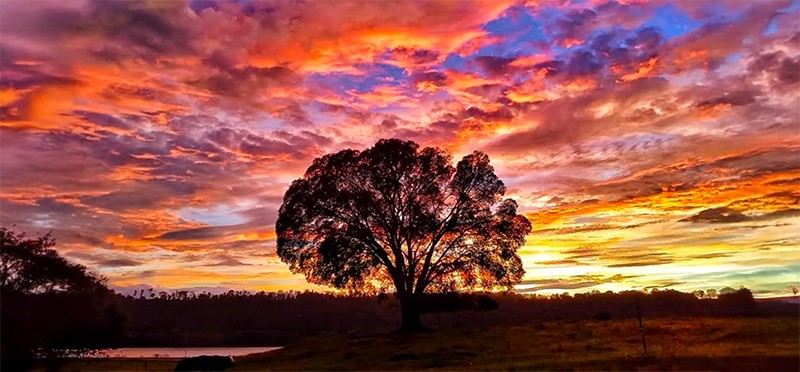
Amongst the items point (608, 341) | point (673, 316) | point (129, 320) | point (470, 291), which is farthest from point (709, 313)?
point (129, 320)

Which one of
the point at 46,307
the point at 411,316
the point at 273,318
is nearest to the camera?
the point at 46,307

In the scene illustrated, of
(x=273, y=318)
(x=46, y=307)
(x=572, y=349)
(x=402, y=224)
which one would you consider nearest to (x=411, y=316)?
(x=402, y=224)

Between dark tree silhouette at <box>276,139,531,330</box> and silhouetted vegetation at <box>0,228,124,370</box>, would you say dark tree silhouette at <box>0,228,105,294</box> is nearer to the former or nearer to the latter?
silhouetted vegetation at <box>0,228,124,370</box>

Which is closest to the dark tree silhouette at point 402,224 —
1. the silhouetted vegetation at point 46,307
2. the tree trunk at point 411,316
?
the tree trunk at point 411,316

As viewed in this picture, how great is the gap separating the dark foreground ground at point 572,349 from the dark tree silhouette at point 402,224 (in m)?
5.98

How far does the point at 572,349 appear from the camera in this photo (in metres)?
36.9

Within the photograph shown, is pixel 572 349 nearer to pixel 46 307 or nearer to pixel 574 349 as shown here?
pixel 574 349

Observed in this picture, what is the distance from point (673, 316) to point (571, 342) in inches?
504

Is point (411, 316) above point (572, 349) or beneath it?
above

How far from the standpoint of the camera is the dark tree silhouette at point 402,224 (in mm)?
56750

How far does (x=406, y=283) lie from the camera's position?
57.5m

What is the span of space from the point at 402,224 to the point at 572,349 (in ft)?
76.4

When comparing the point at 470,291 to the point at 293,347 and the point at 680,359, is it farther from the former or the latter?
the point at 680,359

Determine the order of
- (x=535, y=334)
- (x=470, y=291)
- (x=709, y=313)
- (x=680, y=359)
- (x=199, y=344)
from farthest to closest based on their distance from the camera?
(x=199, y=344)
(x=470, y=291)
(x=535, y=334)
(x=709, y=313)
(x=680, y=359)
